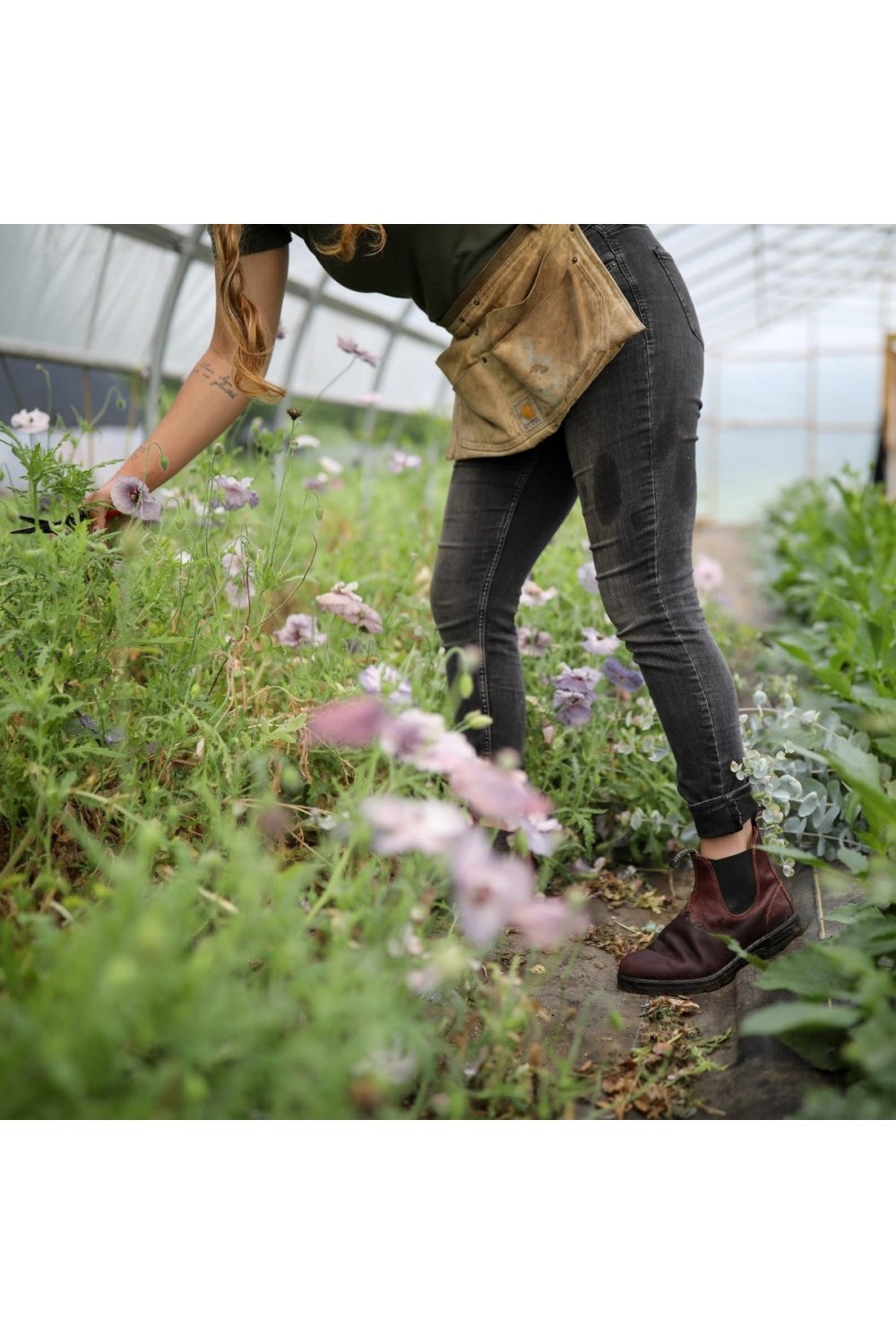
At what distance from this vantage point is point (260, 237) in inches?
56.4

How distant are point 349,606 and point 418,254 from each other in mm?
539

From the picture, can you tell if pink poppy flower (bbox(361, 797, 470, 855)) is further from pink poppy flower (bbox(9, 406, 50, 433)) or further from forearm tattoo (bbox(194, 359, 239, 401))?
pink poppy flower (bbox(9, 406, 50, 433))

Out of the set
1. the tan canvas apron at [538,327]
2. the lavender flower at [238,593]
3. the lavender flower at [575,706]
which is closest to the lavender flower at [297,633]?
the lavender flower at [238,593]

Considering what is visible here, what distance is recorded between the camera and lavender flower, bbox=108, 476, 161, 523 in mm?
1418

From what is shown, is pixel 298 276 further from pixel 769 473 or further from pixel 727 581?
pixel 769 473

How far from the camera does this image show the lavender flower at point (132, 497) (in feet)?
4.65

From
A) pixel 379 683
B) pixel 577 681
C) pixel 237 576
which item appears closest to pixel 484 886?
pixel 379 683

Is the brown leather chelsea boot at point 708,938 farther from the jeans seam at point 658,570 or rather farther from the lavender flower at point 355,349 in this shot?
the lavender flower at point 355,349

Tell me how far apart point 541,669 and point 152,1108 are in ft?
5.12

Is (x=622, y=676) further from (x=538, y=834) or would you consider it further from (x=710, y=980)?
(x=538, y=834)

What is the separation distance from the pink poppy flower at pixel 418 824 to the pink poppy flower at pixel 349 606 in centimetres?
74

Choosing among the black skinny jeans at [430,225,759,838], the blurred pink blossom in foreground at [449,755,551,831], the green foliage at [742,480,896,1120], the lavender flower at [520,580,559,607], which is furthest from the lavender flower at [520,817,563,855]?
the lavender flower at [520,580,559,607]

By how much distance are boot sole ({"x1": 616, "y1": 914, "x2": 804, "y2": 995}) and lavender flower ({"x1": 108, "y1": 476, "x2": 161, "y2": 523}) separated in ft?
3.23
